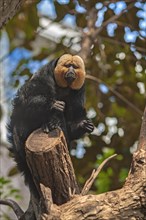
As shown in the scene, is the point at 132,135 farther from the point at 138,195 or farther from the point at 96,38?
the point at 138,195

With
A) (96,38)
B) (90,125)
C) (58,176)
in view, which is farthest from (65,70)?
(96,38)

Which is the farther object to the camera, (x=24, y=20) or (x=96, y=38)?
(x=24, y=20)

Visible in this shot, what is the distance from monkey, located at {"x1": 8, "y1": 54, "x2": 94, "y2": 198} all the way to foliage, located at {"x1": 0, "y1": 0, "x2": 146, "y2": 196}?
109 centimetres

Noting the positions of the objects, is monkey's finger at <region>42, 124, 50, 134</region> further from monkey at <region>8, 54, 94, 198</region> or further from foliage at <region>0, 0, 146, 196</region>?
foliage at <region>0, 0, 146, 196</region>

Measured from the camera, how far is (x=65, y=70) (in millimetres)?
3584

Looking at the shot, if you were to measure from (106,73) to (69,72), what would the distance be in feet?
6.48

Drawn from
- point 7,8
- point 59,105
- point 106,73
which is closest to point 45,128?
point 59,105

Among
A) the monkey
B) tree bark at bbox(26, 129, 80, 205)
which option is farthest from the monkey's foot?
tree bark at bbox(26, 129, 80, 205)

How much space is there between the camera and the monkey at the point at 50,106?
3447 millimetres

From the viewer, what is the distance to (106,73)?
5.52 m

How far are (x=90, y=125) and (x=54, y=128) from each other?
1.38 feet

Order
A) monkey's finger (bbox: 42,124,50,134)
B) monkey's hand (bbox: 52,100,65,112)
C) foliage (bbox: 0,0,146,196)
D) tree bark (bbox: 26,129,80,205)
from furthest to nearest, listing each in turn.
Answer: foliage (bbox: 0,0,146,196)
monkey's hand (bbox: 52,100,65,112)
monkey's finger (bbox: 42,124,50,134)
tree bark (bbox: 26,129,80,205)

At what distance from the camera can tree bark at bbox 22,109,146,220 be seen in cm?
262

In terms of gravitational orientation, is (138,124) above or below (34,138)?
below
